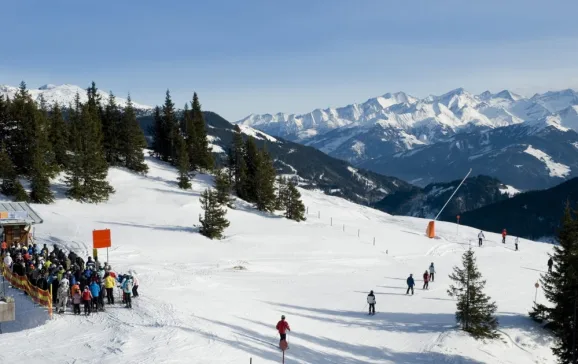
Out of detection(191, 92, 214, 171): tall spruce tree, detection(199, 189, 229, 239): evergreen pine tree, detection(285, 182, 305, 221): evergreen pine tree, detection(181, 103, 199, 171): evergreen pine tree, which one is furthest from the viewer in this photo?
detection(191, 92, 214, 171): tall spruce tree

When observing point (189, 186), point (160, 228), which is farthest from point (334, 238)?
point (189, 186)

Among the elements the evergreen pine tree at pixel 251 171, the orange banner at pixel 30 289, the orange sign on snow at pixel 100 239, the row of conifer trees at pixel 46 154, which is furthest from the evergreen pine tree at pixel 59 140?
the orange banner at pixel 30 289

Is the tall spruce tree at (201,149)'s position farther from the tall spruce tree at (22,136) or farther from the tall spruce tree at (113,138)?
the tall spruce tree at (22,136)

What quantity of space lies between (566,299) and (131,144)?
51.6m

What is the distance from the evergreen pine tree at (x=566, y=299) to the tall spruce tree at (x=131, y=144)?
49106mm

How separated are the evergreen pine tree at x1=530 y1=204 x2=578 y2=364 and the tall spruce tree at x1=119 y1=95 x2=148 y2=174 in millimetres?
49106

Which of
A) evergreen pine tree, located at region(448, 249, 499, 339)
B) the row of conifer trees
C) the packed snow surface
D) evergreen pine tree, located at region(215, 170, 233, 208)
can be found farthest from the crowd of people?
evergreen pine tree, located at region(215, 170, 233, 208)

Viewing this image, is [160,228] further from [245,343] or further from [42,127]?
[245,343]

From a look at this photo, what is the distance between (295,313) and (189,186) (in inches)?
1450

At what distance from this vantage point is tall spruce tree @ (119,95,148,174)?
6125cm

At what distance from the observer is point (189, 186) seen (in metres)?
59.3

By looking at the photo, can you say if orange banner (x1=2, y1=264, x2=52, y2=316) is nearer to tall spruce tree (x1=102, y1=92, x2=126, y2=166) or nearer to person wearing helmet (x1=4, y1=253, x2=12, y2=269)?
person wearing helmet (x1=4, y1=253, x2=12, y2=269)

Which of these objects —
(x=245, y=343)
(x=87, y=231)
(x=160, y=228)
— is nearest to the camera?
(x=245, y=343)

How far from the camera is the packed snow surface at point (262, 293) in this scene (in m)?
18.3
